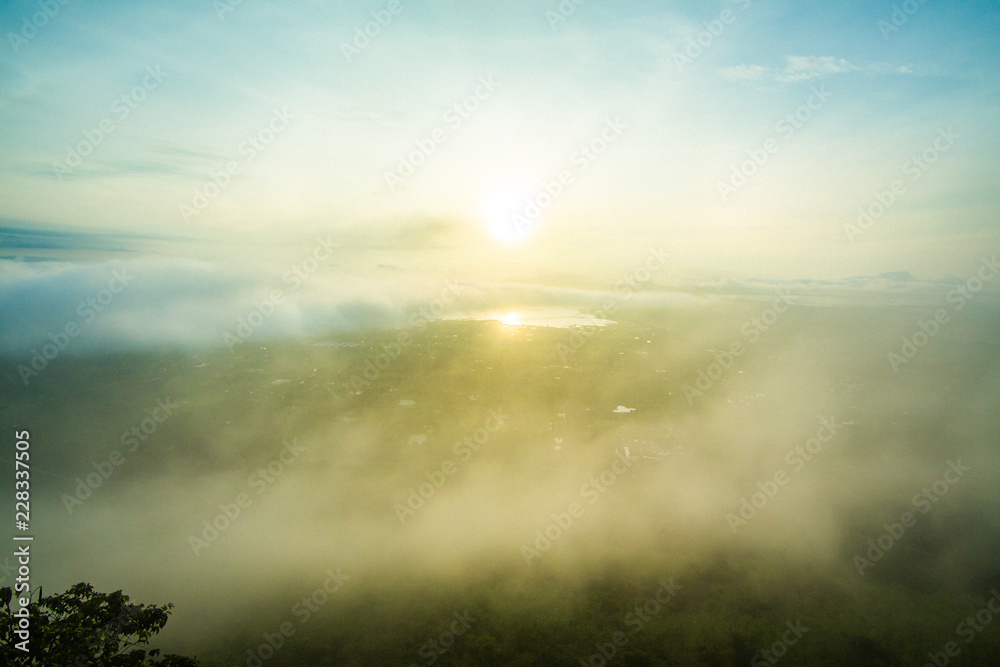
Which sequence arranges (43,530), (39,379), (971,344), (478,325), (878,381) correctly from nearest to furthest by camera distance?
(43,530) → (39,379) → (878,381) → (971,344) → (478,325)

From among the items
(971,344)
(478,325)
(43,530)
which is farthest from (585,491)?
(971,344)

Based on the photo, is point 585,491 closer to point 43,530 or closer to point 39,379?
point 43,530

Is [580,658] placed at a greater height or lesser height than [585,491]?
lesser

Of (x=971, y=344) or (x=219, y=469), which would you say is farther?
(x=971, y=344)

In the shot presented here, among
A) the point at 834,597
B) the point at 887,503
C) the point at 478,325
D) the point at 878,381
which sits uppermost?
the point at 478,325

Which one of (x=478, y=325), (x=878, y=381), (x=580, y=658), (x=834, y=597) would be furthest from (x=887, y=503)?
(x=478, y=325)

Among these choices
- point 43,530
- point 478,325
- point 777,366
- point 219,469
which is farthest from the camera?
point 478,325

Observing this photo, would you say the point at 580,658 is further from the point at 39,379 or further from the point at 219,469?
the point at 39,379
